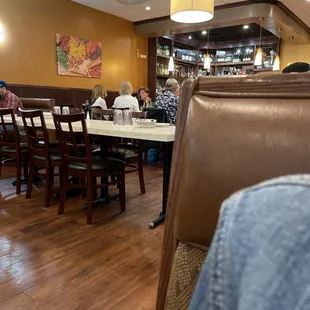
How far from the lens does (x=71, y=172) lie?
8.16 ft

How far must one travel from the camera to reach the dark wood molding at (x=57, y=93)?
16.9 ft

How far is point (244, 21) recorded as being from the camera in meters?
5.82

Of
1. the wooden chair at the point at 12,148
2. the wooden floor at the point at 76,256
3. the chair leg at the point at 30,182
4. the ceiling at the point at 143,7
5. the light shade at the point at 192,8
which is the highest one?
the ceiling at the point at 143,7

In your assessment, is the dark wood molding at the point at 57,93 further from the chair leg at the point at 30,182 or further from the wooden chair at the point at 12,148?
the chair leg at the point at 30,182

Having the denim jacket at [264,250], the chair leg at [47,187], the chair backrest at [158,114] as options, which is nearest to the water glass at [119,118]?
the chair leg at [47,187]

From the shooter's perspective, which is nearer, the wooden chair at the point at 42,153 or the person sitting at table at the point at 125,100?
the wooden chair at the point at 42,153

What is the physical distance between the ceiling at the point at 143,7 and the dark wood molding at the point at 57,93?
1.64 metres

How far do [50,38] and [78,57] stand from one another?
0.64 m

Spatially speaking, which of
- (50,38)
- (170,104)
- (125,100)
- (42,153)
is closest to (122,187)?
(42,153)

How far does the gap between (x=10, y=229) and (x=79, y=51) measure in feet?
14.6

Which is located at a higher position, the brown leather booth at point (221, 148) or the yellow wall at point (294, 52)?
the yellow wall at point (294, 52)

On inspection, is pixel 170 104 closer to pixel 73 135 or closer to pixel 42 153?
pixel 42 153

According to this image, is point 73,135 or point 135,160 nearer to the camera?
point 73,135

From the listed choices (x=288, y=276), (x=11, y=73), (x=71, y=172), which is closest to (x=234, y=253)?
(x=288, y=276)
